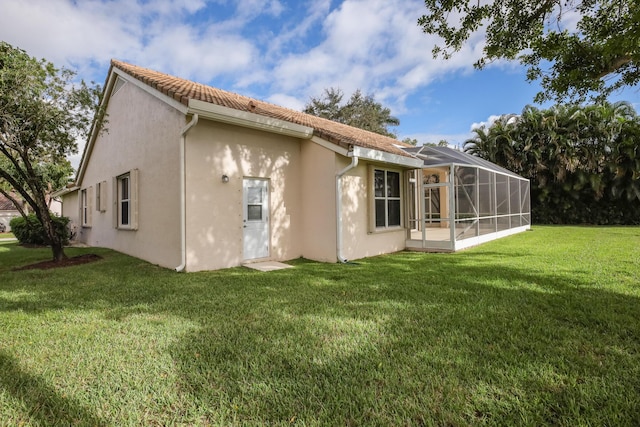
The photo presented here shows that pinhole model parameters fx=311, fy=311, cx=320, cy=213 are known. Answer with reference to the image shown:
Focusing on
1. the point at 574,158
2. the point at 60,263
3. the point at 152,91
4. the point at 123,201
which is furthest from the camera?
the point at 574,158

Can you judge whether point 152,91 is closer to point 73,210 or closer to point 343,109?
point 73,210

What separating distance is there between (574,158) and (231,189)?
22.2 metres

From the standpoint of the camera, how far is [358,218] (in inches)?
332

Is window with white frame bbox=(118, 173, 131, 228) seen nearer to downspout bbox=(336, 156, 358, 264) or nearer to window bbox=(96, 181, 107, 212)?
window bbox=(96, 181, 107, 212)

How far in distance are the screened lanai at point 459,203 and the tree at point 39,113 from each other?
31.5 ft

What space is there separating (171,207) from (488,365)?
665 centimetres

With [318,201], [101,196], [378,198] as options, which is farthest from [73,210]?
[378,198]

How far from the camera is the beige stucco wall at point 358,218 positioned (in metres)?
8.04

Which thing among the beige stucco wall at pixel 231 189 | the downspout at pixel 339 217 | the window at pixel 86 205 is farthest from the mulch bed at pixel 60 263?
the downspout at pixel 339 217

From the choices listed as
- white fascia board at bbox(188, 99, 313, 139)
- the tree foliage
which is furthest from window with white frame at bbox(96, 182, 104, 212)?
the tree foliage

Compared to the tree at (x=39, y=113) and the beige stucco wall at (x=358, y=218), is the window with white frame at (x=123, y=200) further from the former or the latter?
the beige stucco wall at (x=358, y=218)

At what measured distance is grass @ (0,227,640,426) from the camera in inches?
82.6

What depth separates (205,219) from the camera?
6.84 m

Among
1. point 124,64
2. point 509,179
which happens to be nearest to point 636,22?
point 509,179
